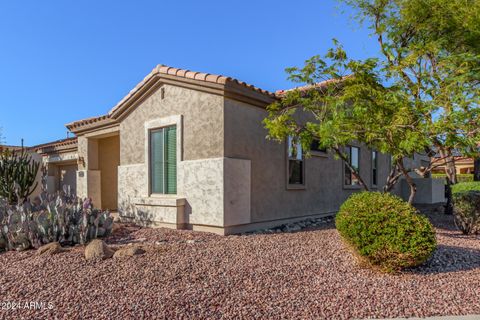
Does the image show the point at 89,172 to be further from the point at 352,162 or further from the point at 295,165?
the point at 352,162

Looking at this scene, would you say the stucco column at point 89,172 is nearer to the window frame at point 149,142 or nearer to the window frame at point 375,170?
the window frame at point 149,142

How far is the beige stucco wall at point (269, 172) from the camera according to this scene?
9359 millimetres

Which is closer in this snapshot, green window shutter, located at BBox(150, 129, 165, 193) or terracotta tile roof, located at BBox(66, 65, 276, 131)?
terracotta tile roof, located at BBox(66, 65, 276, 131)

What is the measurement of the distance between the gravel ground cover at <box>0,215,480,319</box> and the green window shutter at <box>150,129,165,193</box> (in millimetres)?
3469

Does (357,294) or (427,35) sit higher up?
(427,35)

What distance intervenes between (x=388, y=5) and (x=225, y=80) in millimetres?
7557

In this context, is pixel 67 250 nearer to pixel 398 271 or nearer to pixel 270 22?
pixel 398 271

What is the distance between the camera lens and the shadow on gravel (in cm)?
594

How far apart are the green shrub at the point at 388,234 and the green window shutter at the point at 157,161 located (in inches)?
254

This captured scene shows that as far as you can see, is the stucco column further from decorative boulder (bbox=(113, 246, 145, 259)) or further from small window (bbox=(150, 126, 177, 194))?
decorative boulder (bbox=(113, 246, 145, 259))

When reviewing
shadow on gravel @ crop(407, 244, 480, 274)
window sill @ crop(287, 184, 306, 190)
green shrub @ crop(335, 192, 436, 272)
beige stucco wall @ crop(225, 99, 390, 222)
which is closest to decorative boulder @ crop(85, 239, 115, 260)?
beige stucco wall @ crop(225, 99, 390, 222)

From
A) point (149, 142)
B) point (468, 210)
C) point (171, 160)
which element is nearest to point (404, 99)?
point (468, 210)

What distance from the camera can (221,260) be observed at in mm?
6168

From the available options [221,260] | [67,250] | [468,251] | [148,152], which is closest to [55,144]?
[148,152]
